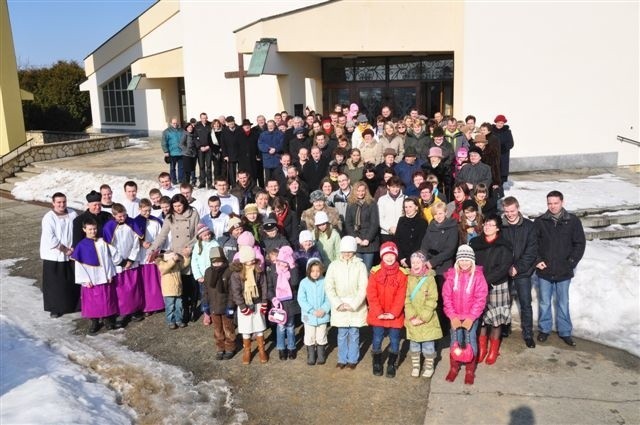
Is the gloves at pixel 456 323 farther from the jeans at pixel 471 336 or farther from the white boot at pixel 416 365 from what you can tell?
the white boot at pixel 416 365

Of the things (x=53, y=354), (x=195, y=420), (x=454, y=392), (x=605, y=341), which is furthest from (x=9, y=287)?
(x=605, y=341)

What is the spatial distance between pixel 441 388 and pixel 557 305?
1983 mm

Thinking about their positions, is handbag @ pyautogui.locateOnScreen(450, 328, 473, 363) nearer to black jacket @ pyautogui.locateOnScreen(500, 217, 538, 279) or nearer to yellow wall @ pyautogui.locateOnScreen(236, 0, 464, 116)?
black jacket @ pyautogui.locateOnScreen(500, 217, 538, 279)

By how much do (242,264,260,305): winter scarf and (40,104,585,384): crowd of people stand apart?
16 millimetres

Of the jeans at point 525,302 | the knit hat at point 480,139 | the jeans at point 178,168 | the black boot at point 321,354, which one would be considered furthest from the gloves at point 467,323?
the jeans at point 178,168

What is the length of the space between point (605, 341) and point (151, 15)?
26.2 m

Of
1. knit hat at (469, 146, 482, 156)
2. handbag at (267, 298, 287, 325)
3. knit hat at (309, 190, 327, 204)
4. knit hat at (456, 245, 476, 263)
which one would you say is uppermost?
knit hat at (469, 146, 482, 156)

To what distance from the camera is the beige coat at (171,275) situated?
686 centimetres

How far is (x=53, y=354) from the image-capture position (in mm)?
6418

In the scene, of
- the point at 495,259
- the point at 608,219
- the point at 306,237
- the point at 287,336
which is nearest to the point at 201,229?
the point at 306,237

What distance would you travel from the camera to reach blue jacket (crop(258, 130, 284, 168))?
10766 millimetres

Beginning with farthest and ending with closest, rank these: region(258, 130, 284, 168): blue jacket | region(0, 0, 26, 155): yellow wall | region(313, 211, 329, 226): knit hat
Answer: region(0, 0, 26, 155): yellow wall → region(258, 130, 284, 168): blue jacket → region(313, 211, 329, 226): knit hat

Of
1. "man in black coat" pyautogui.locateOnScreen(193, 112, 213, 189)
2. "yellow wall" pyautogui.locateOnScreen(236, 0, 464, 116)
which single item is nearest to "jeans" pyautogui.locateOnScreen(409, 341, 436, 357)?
"man in black coat" pyautogui.locateOnScreen(193, 112, 213, 189)

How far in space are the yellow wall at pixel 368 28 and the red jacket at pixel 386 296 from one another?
10030mm
